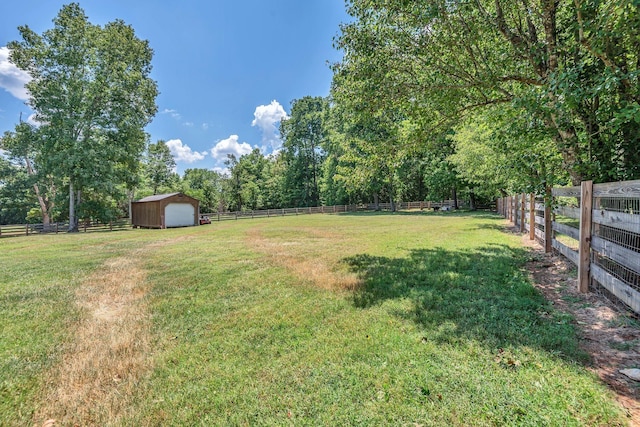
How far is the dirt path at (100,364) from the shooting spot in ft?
6.92

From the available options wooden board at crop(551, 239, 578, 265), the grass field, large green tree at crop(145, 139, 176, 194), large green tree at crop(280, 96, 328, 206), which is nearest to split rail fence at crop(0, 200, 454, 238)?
large green tree at crop(280, 96, 328, 206)

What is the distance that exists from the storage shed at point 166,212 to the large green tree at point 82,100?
2854 mm

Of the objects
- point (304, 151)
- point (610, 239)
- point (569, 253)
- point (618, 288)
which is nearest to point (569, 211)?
point (569, 253)

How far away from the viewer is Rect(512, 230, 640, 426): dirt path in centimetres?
209

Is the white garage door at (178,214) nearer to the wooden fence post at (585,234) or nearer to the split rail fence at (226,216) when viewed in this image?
the split rail fence at (226,216)

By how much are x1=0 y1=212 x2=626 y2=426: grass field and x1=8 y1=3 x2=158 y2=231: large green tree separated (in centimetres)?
1899

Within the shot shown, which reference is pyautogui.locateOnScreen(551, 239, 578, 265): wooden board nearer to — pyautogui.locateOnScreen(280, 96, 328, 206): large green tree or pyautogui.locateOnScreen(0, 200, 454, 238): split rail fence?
pyautogui.locateOnScreen(0, 200, 454, 238): split rail fence

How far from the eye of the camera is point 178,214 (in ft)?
75.7

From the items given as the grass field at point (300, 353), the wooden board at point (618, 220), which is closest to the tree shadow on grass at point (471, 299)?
the grass field at point (300, 353)

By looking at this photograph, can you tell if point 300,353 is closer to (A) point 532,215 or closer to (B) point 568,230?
(B) point 568,230

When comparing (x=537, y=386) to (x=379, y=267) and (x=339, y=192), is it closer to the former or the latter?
(x=379, y=267)

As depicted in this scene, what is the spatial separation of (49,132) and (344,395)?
27.1 m

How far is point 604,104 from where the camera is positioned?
3920 mm

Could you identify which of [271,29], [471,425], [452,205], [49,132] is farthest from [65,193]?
[452,205]
